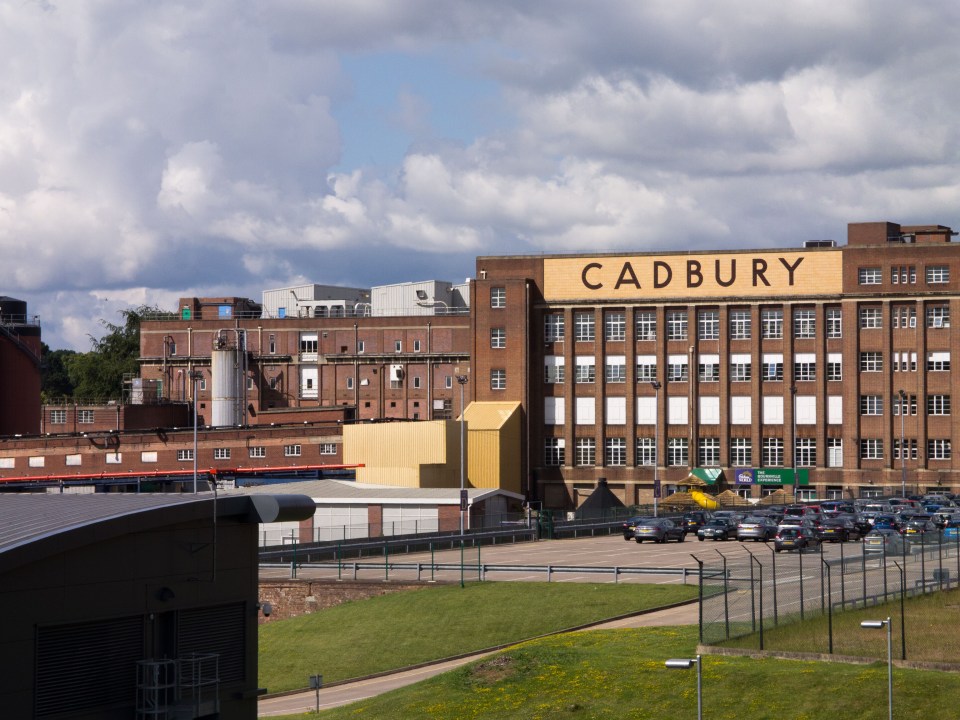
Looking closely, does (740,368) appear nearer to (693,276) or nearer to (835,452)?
(693,276)

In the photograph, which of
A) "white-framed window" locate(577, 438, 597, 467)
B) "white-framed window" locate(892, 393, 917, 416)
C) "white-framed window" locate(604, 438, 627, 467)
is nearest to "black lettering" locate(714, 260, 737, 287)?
"white-framed window" locate(604, 438, 627, 467)

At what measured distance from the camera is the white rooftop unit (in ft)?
511

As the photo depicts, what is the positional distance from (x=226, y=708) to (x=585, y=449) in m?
94.2

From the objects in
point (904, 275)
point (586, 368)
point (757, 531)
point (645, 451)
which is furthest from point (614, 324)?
point (757, 531)

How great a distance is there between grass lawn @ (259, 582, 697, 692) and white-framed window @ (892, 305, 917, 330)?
220 ft

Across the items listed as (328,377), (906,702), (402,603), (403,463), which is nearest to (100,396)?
(328,377)

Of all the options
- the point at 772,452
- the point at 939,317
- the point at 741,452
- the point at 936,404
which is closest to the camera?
the point at 939,317

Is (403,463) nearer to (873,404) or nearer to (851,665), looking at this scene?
(873,404)

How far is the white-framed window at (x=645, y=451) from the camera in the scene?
4707 inches

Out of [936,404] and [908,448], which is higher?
[936,404]

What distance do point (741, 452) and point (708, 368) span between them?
24.8ft

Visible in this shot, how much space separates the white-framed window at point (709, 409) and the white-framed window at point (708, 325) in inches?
202

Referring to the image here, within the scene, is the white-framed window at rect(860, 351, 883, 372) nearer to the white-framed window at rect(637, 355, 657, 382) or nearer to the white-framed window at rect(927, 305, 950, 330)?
the white-framed window at rect(927, 305, 950, 330)

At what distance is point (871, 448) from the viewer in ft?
378
